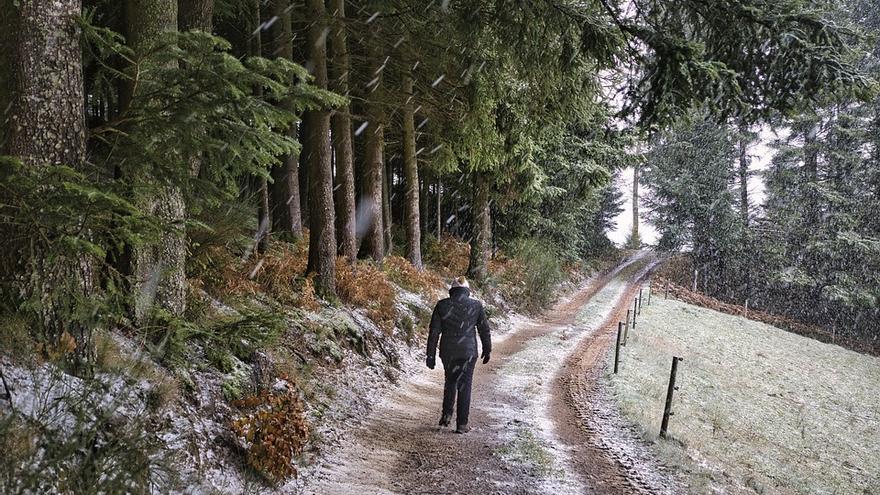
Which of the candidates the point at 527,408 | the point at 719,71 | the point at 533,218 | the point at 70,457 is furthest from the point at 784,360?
the point at 70,457

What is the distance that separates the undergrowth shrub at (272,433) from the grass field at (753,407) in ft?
14.1

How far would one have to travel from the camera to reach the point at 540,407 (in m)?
9.02

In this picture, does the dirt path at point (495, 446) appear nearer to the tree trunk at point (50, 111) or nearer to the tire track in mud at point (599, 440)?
the tire track in mud at point (599, 440)

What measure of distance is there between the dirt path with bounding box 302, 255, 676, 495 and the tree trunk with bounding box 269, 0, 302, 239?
6.10 metres

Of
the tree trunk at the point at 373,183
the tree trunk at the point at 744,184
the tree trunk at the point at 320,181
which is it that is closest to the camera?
the tree trunk at the point at 320,181

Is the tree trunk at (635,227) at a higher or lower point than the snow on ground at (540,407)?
higher

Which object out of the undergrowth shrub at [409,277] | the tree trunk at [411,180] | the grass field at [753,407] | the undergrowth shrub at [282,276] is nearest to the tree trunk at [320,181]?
the undergrowth shrub at [282,276]

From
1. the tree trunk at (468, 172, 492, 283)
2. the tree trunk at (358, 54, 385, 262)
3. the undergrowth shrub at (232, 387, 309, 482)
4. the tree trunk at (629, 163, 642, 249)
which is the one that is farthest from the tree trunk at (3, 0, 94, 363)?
the tree trunk at (629, 163, 642, 249)

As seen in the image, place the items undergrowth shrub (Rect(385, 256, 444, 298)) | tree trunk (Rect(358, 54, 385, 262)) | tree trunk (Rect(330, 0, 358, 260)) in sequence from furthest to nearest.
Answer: undergrowth shrub (Rect(385, 256, 444, 298)), tree trunk (Rect(358, 54, 385, 262)), tree trunk (Rect(330, 0, 358, 260))

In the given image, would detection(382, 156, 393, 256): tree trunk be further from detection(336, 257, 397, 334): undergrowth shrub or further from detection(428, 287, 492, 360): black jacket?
detection(428, 287, 492, 360): black jacket

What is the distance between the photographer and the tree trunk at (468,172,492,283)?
20297 mm

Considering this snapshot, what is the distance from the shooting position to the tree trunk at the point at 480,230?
2030 cm

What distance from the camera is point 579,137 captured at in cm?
2152

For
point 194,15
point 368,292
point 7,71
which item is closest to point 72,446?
point 7,71
